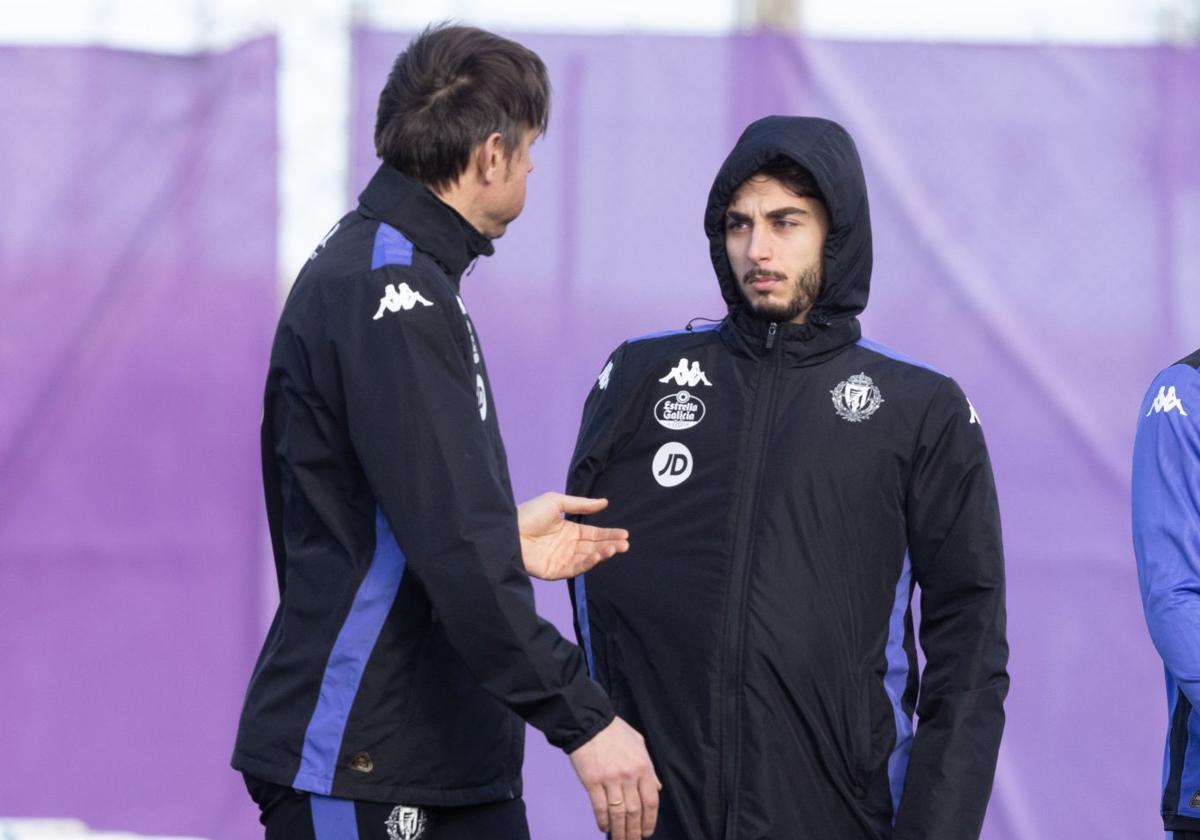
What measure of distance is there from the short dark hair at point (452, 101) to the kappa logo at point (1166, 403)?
3.37ft

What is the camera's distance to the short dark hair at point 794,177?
Result: 2.51 metres

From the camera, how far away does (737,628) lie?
230cm

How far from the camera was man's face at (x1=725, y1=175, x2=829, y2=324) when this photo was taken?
2.47m

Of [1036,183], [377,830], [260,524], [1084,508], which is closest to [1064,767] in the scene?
[1084,508]

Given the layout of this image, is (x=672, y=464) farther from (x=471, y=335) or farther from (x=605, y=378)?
(x=471, y=335)

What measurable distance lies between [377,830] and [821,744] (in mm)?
644

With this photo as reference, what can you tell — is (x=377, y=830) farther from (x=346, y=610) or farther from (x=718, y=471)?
(x=718, y=471)

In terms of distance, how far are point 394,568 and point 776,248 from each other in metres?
0.84

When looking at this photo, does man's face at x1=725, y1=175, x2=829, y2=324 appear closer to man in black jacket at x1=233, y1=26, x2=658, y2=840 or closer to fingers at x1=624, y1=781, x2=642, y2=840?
man in black jacket at x1=233, y1=26, x2=658, y2=840

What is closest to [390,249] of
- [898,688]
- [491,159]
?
[491,159]

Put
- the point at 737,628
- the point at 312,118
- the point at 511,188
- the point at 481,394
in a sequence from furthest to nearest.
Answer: the point at 312,118
the point at 737,628
the point at 511,188
the point at 481,394

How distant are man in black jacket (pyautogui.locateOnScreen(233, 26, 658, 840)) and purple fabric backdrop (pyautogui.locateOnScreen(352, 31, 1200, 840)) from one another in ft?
5.25

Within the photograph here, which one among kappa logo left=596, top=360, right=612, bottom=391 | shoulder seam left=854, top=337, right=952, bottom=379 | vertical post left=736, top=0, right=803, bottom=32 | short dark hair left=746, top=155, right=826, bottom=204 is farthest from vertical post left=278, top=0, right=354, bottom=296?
shoulder seam left=854, top=337, right=952, bottom=379

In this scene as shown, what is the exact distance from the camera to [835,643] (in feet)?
7.54
